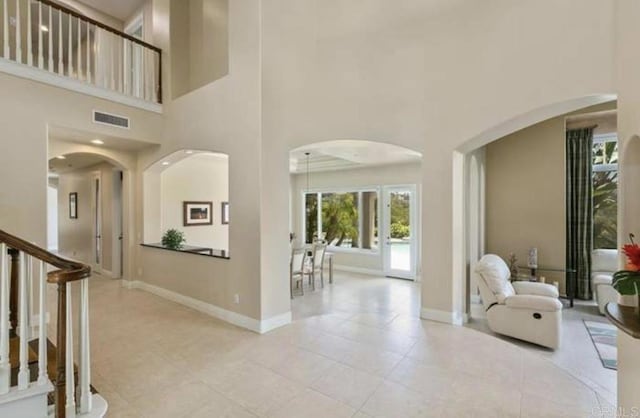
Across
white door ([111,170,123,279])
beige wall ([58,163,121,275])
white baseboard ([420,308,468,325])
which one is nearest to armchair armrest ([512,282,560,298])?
white baseboard ([420,308,468,325])

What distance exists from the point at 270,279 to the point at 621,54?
4.12 m

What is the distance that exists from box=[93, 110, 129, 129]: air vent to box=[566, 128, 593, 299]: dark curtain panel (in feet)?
25.8

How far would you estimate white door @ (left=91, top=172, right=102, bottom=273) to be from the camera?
292 inches

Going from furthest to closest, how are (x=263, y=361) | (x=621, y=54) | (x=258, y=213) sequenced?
(x=258, y=213), (x=263, y=361), (x=621, y=54)

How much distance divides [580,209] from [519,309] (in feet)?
9.90

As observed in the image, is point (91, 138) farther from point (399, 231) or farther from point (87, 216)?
point (399, 231)

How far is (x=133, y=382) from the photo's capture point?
273cm

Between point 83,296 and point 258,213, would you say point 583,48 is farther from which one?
point 83,296

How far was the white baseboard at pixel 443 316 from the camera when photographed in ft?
12.7

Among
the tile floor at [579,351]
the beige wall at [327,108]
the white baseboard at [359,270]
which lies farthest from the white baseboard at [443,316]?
the white baseboard at [359,270]

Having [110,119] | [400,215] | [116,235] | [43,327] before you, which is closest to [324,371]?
[43,327]

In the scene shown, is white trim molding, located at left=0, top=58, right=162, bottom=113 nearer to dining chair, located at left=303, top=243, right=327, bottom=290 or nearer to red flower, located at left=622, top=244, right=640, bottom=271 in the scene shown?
dining chair, located at left=303, top=243, right=327, bottom=290

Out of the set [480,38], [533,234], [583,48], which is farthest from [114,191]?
[533,234]

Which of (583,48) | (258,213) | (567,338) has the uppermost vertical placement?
(583,48)
